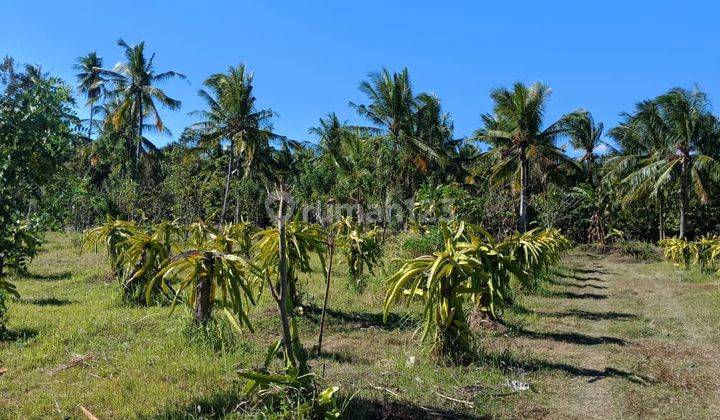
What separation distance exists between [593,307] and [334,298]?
450cm

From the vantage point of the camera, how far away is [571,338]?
22.9ft

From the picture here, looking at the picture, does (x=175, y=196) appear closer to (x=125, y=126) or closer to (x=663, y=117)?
(x=125, y=126)

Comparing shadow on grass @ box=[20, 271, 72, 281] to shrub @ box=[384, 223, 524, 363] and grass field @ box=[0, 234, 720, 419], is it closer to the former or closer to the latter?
grass field @ box=[0, 234, 720, 419]

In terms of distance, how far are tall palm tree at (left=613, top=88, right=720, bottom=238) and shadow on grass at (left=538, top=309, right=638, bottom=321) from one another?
47.8 ft

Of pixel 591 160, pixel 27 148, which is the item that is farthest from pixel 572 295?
pixel 591 160

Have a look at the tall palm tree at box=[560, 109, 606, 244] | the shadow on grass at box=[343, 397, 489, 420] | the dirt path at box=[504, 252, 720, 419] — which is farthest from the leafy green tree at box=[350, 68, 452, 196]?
the shadow on grass at box=[343, 397, 489, 420]

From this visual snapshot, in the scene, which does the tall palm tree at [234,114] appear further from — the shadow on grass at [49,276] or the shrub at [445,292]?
the shrub at [445,292]

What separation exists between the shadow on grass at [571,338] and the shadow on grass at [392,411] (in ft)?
10.4

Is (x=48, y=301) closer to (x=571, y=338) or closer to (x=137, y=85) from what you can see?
(x=571, y=338)

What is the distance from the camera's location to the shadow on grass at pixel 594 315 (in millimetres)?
8586

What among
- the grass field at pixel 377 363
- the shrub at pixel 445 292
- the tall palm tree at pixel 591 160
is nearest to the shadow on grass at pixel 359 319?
the grass field at pixel 377 363

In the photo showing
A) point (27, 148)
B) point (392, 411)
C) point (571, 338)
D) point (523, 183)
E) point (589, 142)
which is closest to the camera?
point (27, 148)

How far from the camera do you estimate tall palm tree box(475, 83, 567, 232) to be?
22062 mm

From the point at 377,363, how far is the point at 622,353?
276cm
